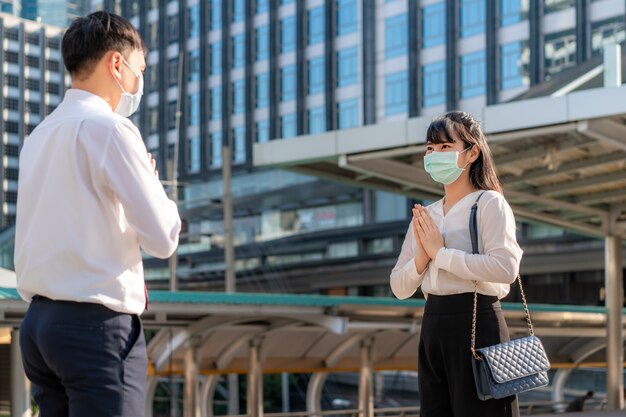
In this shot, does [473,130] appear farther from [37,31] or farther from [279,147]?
[37,31]

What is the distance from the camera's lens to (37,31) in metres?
120

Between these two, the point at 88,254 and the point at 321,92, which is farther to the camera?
the point at 321,92

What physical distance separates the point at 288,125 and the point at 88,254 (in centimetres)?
6608

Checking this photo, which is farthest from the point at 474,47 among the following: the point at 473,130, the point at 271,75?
the point at 473,130

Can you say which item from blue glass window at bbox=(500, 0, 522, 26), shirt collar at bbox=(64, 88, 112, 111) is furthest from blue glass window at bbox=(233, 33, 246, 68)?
shirt collar at bbox=(64, 88, 112, 111)

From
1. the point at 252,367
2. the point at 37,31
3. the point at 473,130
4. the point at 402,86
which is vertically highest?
the point at 37,31

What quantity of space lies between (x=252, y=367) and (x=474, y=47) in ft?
145

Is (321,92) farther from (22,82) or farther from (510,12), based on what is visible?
(22,82)

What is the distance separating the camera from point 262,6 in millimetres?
71188

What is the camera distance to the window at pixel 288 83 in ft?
225

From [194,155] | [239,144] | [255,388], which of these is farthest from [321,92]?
[255,388]

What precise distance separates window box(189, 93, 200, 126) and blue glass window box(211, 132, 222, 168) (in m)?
2.40

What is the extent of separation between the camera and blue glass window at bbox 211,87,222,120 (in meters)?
73.9

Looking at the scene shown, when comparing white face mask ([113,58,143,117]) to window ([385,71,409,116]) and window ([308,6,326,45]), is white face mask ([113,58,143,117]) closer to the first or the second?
window ([385,71,409,116])
